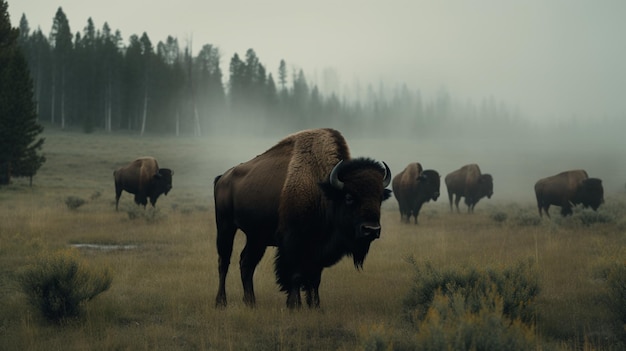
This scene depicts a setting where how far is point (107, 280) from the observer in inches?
267

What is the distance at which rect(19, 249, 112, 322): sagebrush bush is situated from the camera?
20.1 ft

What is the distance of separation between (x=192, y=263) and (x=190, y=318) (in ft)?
12.9

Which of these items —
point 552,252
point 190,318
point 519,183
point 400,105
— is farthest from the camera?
point 400,105

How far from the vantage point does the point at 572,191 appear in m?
18.8

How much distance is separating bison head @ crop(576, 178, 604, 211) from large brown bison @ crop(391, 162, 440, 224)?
5.12m

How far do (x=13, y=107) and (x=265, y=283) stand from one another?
26.2 m

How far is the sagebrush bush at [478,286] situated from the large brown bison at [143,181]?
17.4m

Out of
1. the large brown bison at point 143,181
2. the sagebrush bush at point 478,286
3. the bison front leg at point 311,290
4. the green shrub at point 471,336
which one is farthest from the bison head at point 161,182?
the green shrub at point 471,336

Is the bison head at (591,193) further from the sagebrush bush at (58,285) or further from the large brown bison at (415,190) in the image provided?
the sagebrush bush at (58,285)

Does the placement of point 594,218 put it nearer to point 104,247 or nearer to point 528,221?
point 528,221

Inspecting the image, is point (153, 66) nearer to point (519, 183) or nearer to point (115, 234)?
point (519, 183)

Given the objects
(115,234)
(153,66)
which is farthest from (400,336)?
(153,66)

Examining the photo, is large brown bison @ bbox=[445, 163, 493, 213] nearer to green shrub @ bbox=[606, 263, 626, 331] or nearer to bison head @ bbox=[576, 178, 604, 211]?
bison head @ bbox=[576, 178, 604, 211]

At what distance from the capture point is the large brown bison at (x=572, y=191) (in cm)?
1812
